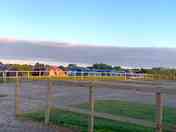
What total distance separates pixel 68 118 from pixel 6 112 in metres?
2.40

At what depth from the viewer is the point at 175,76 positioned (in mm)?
48406

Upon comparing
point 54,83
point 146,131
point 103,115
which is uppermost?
point 54,83

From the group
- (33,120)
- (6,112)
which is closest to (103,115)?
(33,120)

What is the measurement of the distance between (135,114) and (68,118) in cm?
223

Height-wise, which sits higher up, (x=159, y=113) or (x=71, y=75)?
(x=71, y=75)

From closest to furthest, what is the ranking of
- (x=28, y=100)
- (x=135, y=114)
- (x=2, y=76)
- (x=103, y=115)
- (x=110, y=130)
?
(x=103, y=115)
(x=110, y=130)
(x=135, y=114)
(x=28, y=100)
(x=2, y=76)

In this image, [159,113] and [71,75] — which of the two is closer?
[159,113]

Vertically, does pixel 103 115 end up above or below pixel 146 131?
above

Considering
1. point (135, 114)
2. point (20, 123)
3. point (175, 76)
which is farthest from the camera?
point (175, 76)

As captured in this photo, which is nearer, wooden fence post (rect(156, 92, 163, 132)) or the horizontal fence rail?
wooden fence post (rect(156, 92, 163, 132))

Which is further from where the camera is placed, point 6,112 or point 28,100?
point 28,100

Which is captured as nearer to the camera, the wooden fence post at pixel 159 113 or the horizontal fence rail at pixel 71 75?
the wooden fence post at pixel 159 113

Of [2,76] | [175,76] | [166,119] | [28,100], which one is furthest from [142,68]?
[166,119]

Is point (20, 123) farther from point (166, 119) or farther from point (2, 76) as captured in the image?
point (2, 76)
